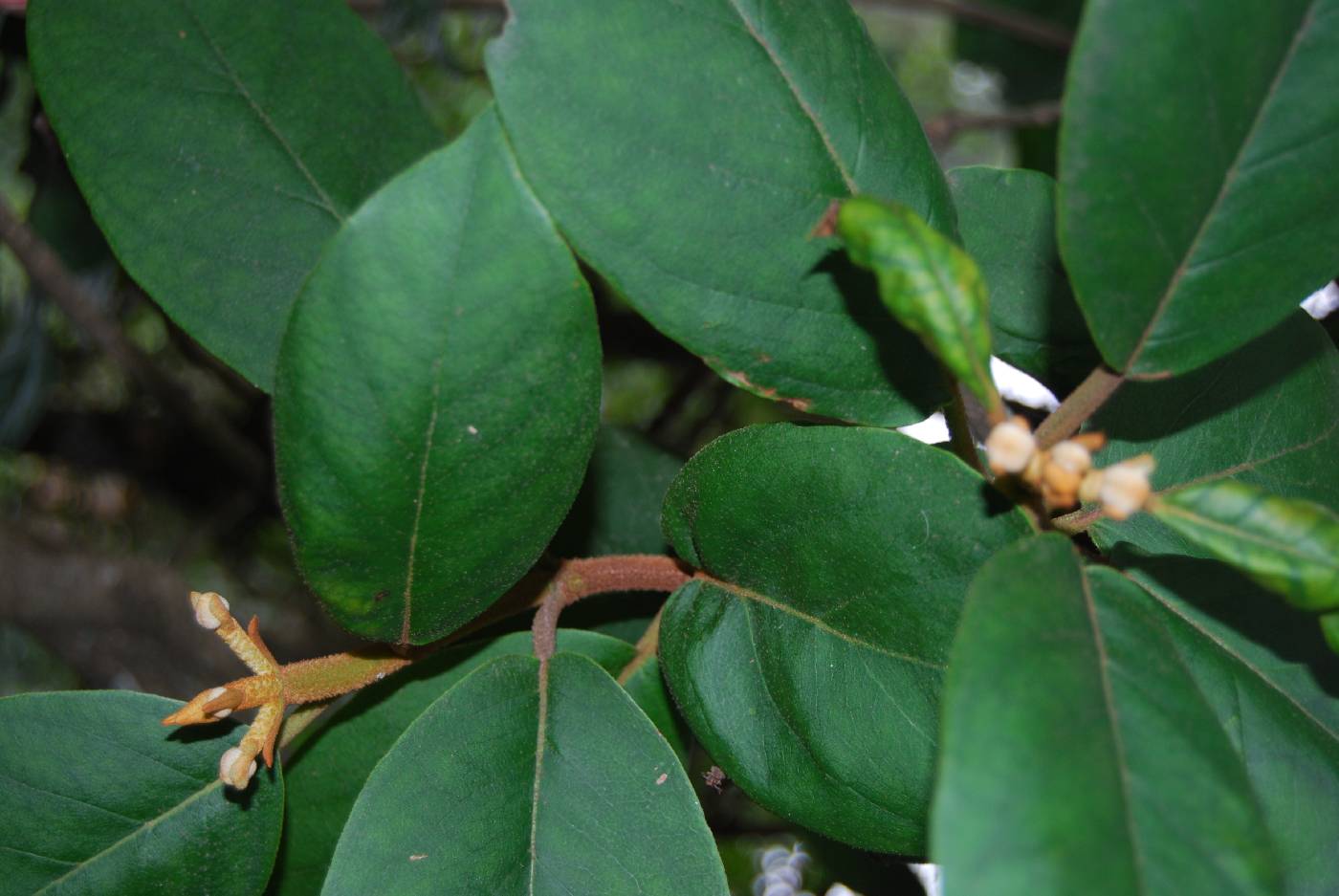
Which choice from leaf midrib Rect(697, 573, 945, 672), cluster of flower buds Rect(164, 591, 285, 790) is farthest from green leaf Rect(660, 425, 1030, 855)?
cluster of flower buds Rect(164, 591, 285, 790)

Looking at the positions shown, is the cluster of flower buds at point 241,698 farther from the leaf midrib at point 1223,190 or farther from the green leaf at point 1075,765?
the leaf midrib at point 1223,190

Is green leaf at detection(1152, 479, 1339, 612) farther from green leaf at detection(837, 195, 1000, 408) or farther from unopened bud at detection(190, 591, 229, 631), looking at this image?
unopened bud at detection(190, 591, 229, 631)

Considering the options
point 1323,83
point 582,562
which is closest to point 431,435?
point 582,562

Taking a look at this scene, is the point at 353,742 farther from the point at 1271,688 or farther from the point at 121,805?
the point at 1271,688

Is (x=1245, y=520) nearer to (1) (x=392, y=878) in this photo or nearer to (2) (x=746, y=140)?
(2) (x=746, y=140)

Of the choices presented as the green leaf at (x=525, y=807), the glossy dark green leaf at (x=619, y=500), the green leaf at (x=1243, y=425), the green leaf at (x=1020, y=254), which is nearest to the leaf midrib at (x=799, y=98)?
the green leaf at (x=1020, y=254)

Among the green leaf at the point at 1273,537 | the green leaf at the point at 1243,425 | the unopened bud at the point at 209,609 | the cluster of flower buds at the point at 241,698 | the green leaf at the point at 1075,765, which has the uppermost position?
the green leaf at the point at 1273,537
